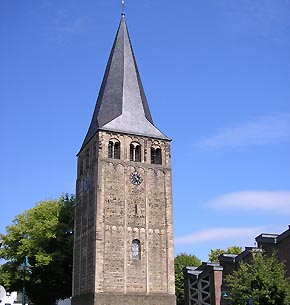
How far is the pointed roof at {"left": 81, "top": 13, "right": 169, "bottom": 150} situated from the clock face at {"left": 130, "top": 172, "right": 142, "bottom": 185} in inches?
140

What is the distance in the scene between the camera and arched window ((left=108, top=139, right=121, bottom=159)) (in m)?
36.8

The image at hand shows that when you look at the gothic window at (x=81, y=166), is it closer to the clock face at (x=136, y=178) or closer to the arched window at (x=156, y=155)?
the clock face at (x=136, y=178)

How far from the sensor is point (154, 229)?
117ft

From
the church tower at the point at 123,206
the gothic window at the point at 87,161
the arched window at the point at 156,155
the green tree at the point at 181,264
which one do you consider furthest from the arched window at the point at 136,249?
the green tree at the point at 181,264

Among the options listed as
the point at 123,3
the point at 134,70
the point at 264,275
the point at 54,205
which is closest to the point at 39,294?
the point at 54,205

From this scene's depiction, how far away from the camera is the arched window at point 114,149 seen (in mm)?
36750

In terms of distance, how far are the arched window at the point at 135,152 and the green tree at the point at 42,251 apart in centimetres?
960

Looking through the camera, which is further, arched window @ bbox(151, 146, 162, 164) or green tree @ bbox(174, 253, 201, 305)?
green tree @ bbox(174, 253, 201, 305)

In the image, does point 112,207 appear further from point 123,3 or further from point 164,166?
point 123,3

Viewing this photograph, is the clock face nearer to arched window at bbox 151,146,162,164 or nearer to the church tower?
the church tower

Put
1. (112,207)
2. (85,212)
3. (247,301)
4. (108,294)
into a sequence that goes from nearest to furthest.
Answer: (247,301) → (108,294) → (112,207) → (85,212)

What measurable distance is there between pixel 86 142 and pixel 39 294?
47.4 ft

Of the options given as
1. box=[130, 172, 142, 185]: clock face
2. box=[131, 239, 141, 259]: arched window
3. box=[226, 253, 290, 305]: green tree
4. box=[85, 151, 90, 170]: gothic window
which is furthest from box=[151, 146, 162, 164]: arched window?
box=[226, 253, 290, 305]: green tree

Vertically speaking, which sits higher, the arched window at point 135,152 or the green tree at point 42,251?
the arched window at point 135,152
